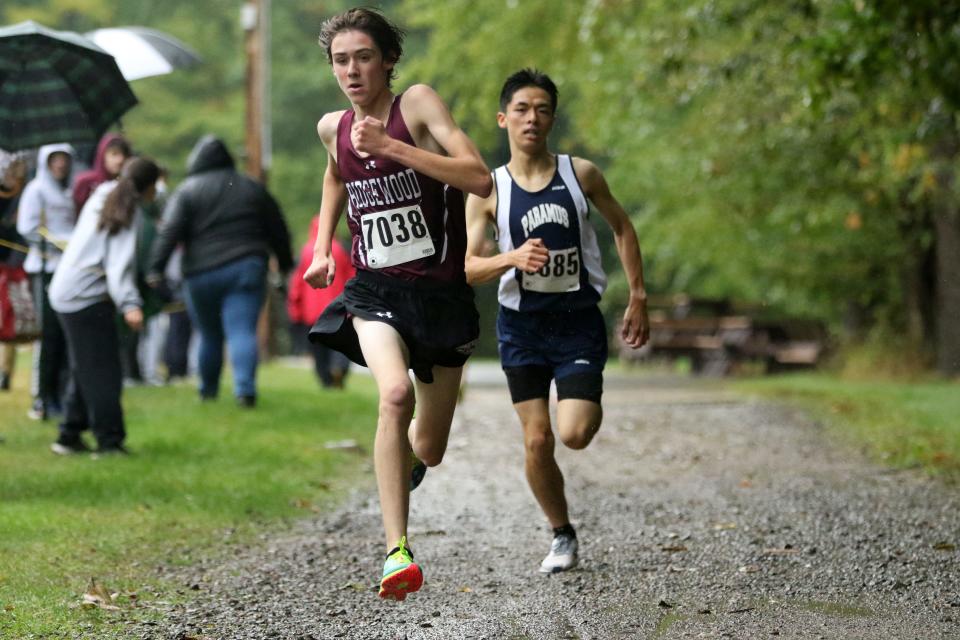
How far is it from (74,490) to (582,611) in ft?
12.0

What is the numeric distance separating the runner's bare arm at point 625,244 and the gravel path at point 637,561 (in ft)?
3.27

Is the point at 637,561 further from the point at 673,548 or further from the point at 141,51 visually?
the point at 141,51

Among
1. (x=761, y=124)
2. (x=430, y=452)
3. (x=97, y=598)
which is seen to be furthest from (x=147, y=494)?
(x=761, y=124)

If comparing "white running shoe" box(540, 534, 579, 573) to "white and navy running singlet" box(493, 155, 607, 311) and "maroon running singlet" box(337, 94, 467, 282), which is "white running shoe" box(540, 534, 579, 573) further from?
"maroon running singlet" box(337, 94, 467, 282)

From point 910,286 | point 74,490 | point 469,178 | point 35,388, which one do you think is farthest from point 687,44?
point 910,286

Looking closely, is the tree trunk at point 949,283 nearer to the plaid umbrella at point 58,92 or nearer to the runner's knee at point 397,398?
the plaid umbrella at point 58,92

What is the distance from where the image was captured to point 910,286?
2412 cm

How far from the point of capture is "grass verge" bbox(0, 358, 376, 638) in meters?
5.88

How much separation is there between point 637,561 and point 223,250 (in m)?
6.85

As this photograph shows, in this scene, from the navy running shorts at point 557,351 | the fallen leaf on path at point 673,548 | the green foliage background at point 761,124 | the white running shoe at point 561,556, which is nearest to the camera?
the white running shoe at point 561,556

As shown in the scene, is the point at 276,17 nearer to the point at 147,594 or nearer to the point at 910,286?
the point at 910,286

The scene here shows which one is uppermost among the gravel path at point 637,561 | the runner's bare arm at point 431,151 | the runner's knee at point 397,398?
the runner's bare arm at point 431,151

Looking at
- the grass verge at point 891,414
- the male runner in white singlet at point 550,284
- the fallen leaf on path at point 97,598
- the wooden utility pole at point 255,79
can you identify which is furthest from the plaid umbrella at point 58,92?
the wooden utility pole at point 255,79

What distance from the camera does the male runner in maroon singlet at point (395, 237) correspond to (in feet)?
18.1
